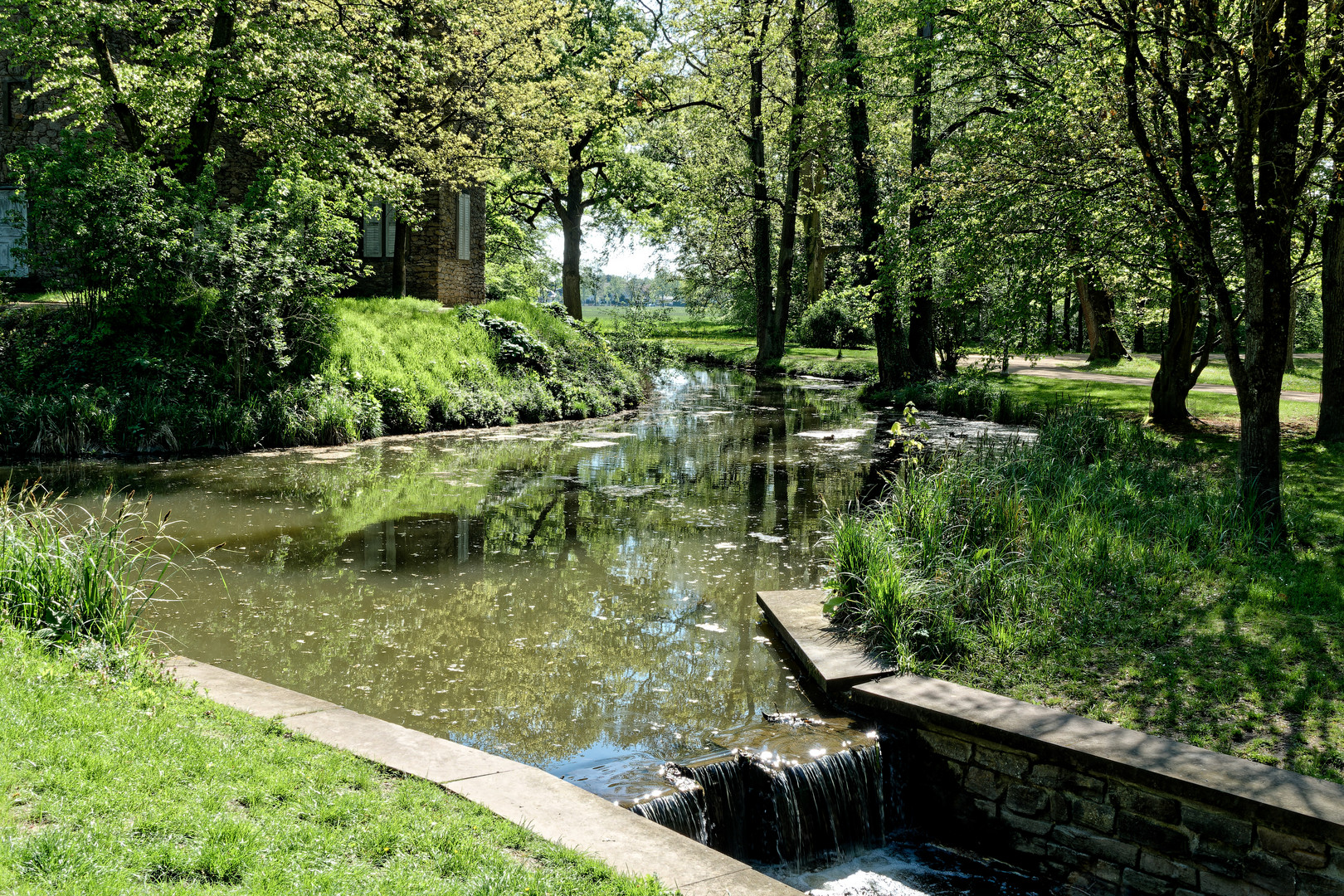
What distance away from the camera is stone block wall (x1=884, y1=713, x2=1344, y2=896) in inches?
167

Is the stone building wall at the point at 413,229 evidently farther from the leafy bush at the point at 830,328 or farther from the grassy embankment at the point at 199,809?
the grassy embankment at the point at 199,809

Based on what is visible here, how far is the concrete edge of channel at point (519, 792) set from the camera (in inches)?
145

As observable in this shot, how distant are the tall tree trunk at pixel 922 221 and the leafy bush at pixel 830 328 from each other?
42.7 feet

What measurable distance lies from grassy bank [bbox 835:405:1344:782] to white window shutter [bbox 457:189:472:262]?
1895 cm

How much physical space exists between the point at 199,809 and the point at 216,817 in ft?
0.34

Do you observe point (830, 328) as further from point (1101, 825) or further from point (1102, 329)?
point (1101, 825)

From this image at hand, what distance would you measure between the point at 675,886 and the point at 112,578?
3.79 meters

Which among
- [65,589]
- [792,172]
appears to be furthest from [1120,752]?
[792,172]

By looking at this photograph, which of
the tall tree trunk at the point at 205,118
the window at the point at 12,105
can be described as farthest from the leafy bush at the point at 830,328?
the window at the point at 12,105

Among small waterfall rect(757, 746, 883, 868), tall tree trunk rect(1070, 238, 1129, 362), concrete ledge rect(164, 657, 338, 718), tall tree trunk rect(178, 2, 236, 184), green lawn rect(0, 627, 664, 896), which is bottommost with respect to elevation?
small waterfall rect(757, 746, 883, 868)

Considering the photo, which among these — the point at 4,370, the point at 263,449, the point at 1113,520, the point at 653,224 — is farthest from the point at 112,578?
the point at 653,224

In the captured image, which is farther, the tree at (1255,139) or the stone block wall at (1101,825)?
the tree at (1255,139)

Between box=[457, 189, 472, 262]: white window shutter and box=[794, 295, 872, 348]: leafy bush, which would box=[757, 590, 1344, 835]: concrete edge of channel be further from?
box=[794, 295, 872, 348]: leafy bush

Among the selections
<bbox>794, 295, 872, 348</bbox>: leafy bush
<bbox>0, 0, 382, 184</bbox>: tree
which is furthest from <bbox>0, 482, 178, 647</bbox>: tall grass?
<bbox>794, 295, 872, 348</bbox>: leafy bush
